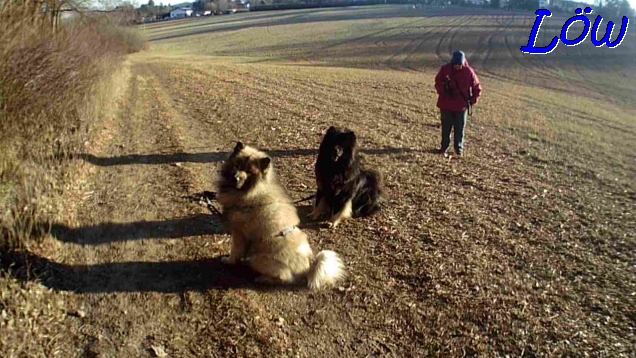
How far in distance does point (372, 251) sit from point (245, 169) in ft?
7.26

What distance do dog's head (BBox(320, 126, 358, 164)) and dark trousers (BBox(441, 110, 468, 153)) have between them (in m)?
4.75

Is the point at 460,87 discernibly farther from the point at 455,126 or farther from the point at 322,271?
the point at 322,271

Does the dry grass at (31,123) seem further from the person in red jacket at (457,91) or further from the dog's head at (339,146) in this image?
the person in red jacket at (457,91)

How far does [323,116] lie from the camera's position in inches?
573

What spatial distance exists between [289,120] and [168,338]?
1023 centimetres

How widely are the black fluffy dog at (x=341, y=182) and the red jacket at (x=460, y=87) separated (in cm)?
430

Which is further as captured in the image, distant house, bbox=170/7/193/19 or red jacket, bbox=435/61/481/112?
distant house, bbox=170/7/193/19

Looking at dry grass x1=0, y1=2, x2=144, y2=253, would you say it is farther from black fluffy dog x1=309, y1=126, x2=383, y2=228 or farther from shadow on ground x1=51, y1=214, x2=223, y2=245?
black fluffy dog x1=309, y1=126, x2=383, y2=228

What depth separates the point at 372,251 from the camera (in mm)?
5988

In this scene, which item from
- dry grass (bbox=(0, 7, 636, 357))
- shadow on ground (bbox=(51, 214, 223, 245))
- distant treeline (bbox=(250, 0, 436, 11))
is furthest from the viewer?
distant treeline (bbox=(250, 0, 436, 11))

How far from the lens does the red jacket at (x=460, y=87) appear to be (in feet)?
33.0

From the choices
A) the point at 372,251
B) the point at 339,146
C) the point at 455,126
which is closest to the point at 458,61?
the point at 455,126

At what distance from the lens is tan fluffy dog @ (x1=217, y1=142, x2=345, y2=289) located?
4781 mm

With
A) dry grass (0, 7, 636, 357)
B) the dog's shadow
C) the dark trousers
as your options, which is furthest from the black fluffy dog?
the dark trousers
